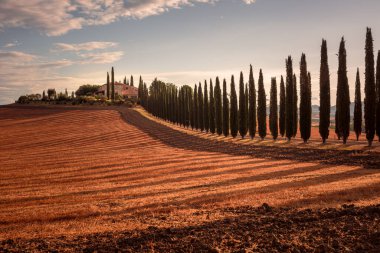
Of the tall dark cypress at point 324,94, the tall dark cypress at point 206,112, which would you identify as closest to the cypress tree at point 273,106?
the tall dark cypress at point 324,94

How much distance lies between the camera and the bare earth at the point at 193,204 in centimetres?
686

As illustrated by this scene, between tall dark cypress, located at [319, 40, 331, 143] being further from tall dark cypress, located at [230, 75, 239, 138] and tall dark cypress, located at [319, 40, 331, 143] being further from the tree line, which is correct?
tall dark cypress, located at [230, 75, 239, 138]

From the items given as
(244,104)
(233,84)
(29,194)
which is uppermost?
(233,84)

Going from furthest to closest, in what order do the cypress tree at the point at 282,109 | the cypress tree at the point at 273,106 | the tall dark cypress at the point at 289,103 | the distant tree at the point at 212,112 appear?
1. the distant tree at the point at 212,112
2. the cypress tree at the point at 273,106
3. the cypress tree at the point at 282,109
4. the tall dark cypress at the point at 289,103

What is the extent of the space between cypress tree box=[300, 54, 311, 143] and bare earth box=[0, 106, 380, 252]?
9302 mm

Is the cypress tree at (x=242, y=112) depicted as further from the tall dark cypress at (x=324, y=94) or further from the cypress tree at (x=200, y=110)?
the cypress tree at (x=200, y=110)

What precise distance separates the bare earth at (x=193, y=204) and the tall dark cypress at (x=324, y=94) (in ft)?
27.0

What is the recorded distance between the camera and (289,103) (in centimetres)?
3831

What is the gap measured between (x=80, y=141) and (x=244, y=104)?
23392 millimetres

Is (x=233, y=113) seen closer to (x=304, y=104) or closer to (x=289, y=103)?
(x=289, y=103)

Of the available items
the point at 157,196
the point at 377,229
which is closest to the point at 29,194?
the point at 157,196

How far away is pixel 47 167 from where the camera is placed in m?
21.8

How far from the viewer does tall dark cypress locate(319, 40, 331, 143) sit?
3328cm

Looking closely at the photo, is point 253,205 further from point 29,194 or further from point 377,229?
point 29,194
